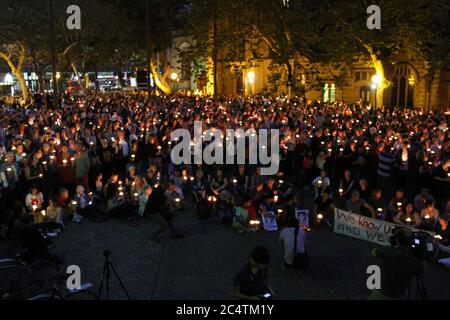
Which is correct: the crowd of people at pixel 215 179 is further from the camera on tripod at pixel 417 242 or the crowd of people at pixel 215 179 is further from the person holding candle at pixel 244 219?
the camera on tripod at pixel 417 242

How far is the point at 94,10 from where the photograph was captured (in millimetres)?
34562

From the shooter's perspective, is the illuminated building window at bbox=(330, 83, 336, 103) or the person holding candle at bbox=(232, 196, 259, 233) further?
the illuminated building window at bbox=(330, 83, 336, 103)

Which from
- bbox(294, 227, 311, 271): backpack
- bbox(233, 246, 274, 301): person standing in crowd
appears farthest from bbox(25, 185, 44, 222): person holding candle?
bbox(233, 246, 274, 301): person standing in crowd

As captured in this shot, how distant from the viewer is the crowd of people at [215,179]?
10.7 metres

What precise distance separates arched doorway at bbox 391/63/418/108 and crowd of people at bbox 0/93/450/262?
18888mm

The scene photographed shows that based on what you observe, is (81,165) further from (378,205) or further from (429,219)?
(429,219)

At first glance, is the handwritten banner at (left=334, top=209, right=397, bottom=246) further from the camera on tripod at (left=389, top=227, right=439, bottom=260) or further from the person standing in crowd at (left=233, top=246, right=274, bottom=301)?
the person standing in crowd at (left=233, top=246, right=274, bottom=301)

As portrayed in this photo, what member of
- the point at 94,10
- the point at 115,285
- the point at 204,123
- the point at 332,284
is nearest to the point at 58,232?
the point at 115,285

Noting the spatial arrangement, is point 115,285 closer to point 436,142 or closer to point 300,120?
point 436,142

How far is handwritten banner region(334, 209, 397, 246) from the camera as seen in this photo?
9.96 m

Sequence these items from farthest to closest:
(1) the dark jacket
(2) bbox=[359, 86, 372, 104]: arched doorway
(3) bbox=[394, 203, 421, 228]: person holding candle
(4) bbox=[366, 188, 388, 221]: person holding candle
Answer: (2) bbox=[359, 86, 372, 104]: arched doorway < (4) bbox=[366, 188, 388, 221]: person holding candle < (1) the dark jacket < (3) bbox=[394, 203, 421, 228]: person holding candle

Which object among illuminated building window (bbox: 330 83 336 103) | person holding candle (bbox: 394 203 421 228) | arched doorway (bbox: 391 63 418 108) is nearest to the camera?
person holding candle (bbox: 394 203 421 228)

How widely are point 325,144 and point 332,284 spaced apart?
736cm

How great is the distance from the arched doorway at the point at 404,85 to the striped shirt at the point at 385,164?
78.6 ft
